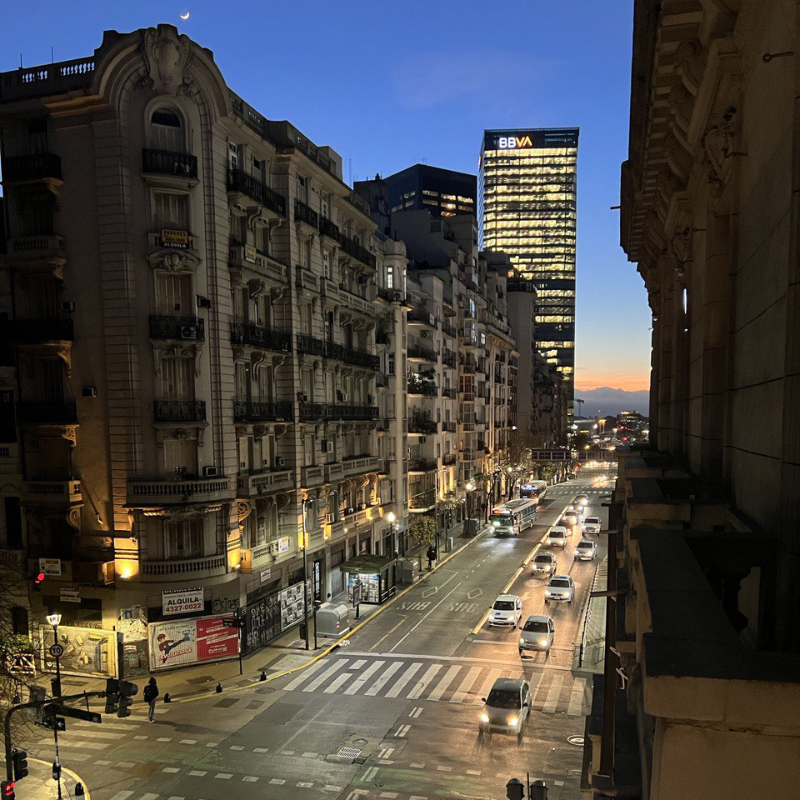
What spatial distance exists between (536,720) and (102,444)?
22535mm

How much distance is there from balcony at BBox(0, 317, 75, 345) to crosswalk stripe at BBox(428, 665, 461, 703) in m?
23.0

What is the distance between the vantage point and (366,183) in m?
62.4

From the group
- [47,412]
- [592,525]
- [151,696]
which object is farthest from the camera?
[592,525]

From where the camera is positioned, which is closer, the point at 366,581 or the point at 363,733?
the point at 363,733

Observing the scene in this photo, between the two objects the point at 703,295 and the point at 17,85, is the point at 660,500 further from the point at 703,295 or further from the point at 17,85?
the point at 17,85

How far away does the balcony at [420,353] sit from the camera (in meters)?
59.2

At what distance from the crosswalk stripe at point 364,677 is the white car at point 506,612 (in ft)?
26.5

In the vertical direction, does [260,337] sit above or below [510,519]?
above

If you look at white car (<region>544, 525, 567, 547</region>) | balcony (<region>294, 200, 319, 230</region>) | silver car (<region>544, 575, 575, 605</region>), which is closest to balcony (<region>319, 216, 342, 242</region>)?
balcony (<region>294, 200, 319, 230</region>)

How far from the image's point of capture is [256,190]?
1309 inches

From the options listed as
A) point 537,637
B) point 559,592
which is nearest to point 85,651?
point 537,637

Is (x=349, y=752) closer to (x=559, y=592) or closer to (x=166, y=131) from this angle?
(x=559, y=592)

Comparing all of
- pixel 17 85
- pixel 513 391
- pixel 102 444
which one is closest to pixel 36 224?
pixel 17 85

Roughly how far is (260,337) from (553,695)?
22076 mm
